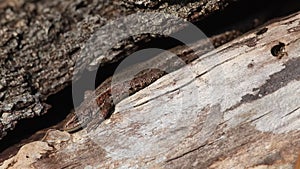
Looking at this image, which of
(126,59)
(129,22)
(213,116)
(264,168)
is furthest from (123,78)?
(264,168)

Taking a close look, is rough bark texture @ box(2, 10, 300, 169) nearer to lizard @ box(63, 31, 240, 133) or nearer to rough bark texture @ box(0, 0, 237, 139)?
Answer: lizard @ box(63, 31, 240, 133)

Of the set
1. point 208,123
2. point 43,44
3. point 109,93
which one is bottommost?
point 208,123

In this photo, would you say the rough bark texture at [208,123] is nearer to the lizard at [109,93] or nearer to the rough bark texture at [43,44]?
the lizard at [109,93]

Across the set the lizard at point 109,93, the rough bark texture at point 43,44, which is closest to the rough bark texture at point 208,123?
the lizard at point 109,93

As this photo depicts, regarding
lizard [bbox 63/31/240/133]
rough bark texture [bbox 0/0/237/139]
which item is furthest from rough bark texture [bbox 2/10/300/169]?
rough bark texture [bbox 0/0/237/139]

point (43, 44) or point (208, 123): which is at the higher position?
point (43, 44)

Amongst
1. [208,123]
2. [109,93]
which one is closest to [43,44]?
[109,93]

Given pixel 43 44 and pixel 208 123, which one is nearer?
pixel 43 44

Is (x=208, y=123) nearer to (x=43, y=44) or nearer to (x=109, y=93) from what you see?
(x=109, y=93)
